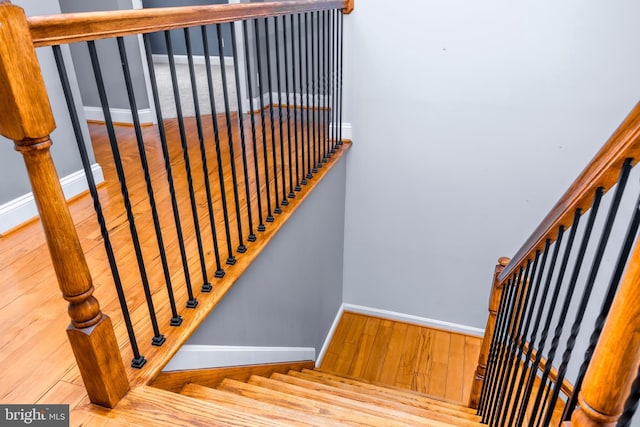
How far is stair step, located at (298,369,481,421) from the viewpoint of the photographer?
7.48ft

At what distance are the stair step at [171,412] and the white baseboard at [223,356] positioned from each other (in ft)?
0.61

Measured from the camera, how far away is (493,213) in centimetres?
329

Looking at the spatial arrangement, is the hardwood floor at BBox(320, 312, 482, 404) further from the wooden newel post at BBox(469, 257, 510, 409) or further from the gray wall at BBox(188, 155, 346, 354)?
the wooden newel post at BBox(469, 257, 510, 409)

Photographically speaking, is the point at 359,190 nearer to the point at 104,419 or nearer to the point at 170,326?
the point at 170,326

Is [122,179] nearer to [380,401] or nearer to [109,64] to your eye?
[380,401]

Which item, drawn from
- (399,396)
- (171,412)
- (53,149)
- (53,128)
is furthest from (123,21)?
(399,396)

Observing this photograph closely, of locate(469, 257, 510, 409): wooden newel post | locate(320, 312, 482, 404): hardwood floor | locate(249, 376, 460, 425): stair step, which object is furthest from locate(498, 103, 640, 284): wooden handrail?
locate(320, 312, 482, 404): hardwood floor

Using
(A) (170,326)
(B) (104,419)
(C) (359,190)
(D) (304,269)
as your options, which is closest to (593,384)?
(B) (104,419)

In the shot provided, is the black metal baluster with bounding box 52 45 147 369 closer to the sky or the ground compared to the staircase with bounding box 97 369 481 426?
closer to the sky

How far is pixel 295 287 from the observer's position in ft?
8.92

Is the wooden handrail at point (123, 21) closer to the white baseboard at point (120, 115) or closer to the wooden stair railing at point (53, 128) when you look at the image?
the wooden stair railing at point (53, 128)

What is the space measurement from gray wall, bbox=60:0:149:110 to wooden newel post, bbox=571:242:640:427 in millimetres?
3403

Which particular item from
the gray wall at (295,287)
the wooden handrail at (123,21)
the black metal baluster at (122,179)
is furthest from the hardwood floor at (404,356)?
the wooden handrail at (123,21)

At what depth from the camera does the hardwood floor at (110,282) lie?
1275 millimetres
